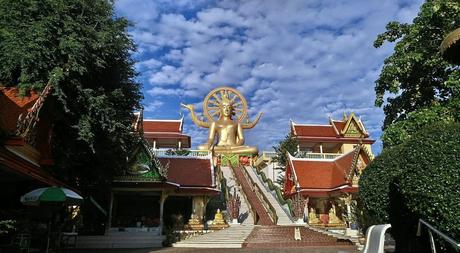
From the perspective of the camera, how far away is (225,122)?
40.2 m

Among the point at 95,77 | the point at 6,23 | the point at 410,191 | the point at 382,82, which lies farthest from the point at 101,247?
the point at 410,191

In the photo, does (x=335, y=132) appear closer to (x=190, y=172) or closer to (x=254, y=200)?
(x=254, y=200)

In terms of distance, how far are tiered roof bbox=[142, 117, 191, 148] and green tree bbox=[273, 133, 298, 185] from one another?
11.4 m

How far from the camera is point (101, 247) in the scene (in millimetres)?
16219

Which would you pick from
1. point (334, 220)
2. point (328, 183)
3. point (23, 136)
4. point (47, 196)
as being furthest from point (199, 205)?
point (23, 136)

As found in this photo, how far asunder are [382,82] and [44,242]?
1141cm

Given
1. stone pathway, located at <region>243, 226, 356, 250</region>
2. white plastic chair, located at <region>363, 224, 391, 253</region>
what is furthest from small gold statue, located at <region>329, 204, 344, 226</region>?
white plastic chair, located at <region>363, 224, 391, 253</region>

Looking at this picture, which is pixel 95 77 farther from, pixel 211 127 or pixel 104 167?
pixel 211 127

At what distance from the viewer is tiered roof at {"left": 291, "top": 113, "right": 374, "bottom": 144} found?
1607 inches

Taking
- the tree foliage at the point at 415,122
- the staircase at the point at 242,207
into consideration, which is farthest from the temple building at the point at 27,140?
the staircase at the point at 242,207

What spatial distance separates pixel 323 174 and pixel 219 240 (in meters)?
9.53

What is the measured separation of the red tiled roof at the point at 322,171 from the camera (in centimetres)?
2252

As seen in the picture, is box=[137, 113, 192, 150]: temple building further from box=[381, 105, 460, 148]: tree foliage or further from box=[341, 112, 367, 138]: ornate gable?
box=[381, 105, 460, 148]: tree foliage

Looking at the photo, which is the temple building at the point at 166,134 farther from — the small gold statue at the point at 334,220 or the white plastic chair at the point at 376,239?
the white plastic chair at the point at 376,239
